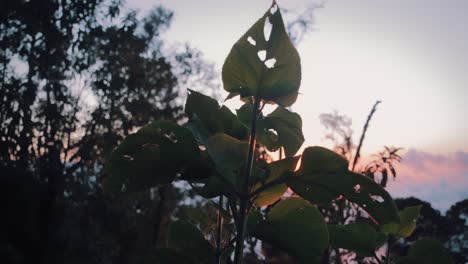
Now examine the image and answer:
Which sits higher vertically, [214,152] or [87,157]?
[87,157]

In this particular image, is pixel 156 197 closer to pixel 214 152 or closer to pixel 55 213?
pixel 55 213

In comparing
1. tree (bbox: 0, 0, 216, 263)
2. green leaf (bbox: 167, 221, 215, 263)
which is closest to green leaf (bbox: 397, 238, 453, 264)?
green leaf (bbox: 167, 221, 215, 263)

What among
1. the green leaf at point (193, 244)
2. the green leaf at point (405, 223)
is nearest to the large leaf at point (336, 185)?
the green leaf at point (193, 244)

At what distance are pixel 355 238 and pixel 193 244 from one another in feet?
2.15

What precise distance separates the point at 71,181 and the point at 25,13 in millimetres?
4513

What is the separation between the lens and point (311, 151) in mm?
1164

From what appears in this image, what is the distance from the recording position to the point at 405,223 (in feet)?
5.78

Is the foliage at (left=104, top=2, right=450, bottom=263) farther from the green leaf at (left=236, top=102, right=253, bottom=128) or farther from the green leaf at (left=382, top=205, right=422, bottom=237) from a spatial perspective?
the green leaf at (left=382, top=205, right=422, bottom=237)

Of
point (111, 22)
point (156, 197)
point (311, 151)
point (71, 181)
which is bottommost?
point (311, 151)

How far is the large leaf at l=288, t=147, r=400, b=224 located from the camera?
1.15 meters

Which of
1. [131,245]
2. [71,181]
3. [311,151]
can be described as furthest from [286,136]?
[131,245]

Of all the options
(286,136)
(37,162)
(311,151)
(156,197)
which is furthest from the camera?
(156,197)

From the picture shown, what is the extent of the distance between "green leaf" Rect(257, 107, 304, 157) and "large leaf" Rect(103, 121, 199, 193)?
0.31 meters

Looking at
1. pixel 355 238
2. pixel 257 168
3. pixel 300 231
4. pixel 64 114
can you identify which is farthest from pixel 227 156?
pixel 64 114
